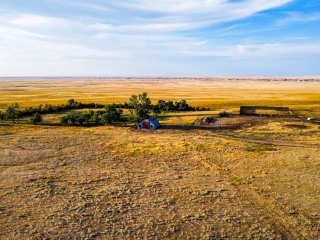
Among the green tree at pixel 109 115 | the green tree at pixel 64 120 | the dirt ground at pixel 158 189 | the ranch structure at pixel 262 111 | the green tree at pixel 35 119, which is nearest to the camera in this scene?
the dirt ground at pixel 158 189

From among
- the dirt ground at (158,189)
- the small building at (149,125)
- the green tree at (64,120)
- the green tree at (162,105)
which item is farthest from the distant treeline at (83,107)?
the dirt ground at (158,189)

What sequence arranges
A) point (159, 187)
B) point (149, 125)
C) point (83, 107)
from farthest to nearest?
1. point (83, 107)
2. point (149, 125)
3. point (159, 187)

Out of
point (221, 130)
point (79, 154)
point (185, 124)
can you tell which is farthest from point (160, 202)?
point (185, 124)

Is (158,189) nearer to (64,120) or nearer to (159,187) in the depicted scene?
(159,187)

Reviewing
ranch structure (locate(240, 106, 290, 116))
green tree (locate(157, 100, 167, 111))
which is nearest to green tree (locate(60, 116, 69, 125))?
green tree (locate(157, 100, 167, 111))

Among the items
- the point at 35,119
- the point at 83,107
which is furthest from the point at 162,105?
the point at 35,119

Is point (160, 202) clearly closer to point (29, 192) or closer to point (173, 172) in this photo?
point (173, 172)

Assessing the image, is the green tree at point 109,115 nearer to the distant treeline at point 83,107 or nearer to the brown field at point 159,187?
the brown field at point 159,187

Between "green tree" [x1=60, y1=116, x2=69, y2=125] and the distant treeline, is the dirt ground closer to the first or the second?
"green tree" [x1=60, y1=116, x2=69, y2=125]
